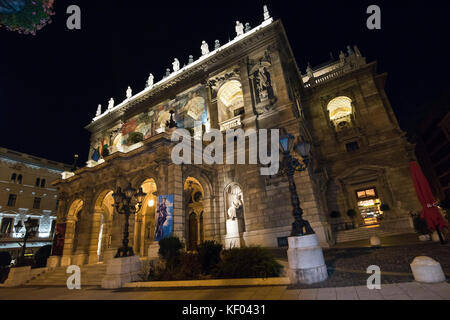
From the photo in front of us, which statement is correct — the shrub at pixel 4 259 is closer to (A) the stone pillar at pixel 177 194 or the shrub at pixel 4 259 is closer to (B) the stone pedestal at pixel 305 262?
(A) the stone pillar at pixel 177 194

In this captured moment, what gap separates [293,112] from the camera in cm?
Result: 1706

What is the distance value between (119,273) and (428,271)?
1079 centimetres

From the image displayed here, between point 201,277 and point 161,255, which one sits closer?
point 201,277

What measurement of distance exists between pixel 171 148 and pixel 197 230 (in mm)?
8714

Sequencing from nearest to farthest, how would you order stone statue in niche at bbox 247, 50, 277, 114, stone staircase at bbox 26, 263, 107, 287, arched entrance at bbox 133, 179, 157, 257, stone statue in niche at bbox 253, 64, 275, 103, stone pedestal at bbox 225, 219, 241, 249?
stone staircase at bbox 26, 263, 107, 287, stone pedestal at bbox 225, 219, 241, 249, stone statue in niche at bbox 247, 50, 277, 114, stone statue in niche at bbox 253, 64, 275, 103, arched entrance at bbox 133, 179, 157, 257

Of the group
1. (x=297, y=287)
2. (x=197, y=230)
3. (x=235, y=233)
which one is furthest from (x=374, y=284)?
(x=197, y=230)

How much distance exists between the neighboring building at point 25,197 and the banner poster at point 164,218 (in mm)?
31428

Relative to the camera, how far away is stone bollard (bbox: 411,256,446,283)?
4980 millimetres

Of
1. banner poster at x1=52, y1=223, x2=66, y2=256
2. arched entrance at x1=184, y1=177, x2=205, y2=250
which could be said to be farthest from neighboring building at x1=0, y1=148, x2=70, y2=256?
arched entrance at x1=184, y1=177, x2=205, y2=250

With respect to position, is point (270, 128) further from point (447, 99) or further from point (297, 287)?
point (447, 99)

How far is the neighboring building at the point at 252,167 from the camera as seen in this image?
15430 millimetres

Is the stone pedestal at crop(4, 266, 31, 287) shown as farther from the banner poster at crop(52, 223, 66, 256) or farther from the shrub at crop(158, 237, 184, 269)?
the shrub at crop(158, 237, 184, 269)

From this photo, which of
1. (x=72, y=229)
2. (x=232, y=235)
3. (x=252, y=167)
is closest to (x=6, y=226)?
(x=72, y=229)

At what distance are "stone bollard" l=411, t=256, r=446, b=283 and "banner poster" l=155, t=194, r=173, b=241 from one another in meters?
11.5
